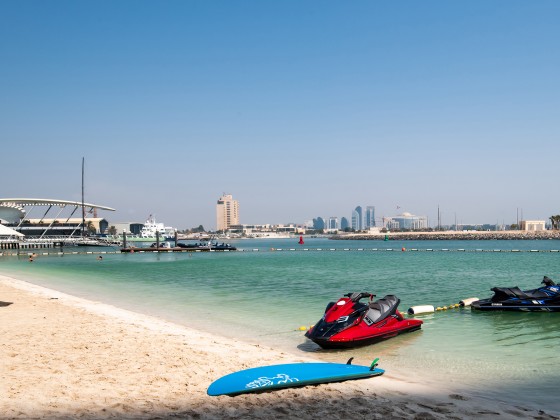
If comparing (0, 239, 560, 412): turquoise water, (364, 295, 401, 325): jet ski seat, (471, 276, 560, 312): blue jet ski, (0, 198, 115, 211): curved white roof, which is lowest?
(0, 239, 560, 412): turquoise water

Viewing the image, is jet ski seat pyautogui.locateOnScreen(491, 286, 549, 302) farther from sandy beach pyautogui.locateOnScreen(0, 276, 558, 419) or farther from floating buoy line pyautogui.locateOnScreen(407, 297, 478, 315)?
sandy beach pyautogui.locateOnScreen(0, 276, 558, 419)

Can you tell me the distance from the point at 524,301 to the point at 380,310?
734cm

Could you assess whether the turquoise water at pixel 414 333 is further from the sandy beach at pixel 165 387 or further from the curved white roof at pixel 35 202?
the curved white roof at pixel 35 202

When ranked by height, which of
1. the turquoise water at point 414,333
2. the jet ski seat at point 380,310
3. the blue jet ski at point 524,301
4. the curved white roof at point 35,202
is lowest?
the turquoise water at point 414,333

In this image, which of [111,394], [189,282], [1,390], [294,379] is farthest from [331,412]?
[189,282]

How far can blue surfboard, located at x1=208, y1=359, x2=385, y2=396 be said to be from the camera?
7.89 meters

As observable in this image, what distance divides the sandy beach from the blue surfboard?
0.14 meters

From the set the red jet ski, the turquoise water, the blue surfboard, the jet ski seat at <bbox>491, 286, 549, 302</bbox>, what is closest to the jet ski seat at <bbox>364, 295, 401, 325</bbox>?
the red jet ski

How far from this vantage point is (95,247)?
382 ft

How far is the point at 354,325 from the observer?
11961 millimetres

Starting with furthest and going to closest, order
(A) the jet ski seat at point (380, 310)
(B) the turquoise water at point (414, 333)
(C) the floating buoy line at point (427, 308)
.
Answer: (C) the floating buoy line at point (427, 308), (A) the jet ski seat at point (380, 310), (B) the turquoise water at point (414, 333)

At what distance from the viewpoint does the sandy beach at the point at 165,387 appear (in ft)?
22.8

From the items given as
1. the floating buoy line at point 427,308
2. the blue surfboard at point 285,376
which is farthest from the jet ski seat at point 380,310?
the floating buoy line at point 427,308

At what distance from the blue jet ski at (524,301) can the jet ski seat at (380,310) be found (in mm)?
5869
